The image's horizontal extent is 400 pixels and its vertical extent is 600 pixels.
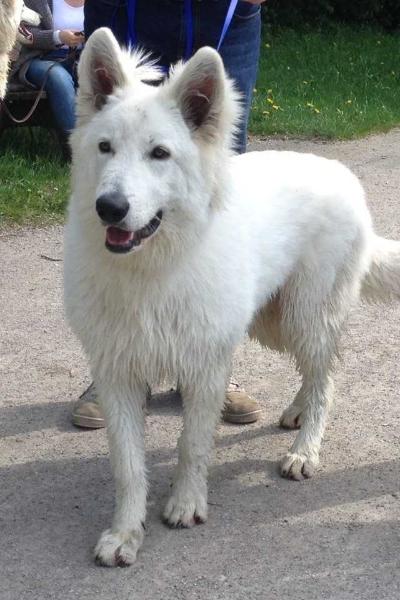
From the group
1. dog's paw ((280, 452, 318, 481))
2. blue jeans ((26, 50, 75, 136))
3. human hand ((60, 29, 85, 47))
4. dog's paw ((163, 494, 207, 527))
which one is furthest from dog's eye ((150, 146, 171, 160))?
human hand ((60, 29, 85, 47))

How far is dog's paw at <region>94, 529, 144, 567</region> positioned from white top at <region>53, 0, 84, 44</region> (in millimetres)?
6105

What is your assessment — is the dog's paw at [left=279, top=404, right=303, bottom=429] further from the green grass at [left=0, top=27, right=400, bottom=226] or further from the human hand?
the human hand

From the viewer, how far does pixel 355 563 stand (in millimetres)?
3691

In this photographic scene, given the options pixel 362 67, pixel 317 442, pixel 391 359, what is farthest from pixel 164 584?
pixel 362 67

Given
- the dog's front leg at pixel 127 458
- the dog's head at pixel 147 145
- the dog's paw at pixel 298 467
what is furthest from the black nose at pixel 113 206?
the dog's paw at pixel 298 467

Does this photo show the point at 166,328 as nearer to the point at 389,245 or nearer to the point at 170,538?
the point at 170,538

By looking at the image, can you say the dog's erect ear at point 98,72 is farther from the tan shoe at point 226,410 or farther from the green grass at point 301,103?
the green grass at point 301,103

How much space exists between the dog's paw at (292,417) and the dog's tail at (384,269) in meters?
0.67

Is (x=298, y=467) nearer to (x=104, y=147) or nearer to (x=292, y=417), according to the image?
(x=292, y=417)

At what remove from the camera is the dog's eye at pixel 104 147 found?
11.3 ft

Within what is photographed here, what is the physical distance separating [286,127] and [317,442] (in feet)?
21.3

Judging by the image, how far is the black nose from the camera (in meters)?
3.27

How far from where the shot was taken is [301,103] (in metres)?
11.7

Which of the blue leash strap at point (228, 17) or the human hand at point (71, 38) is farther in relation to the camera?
the human hand at point (71, 38)
